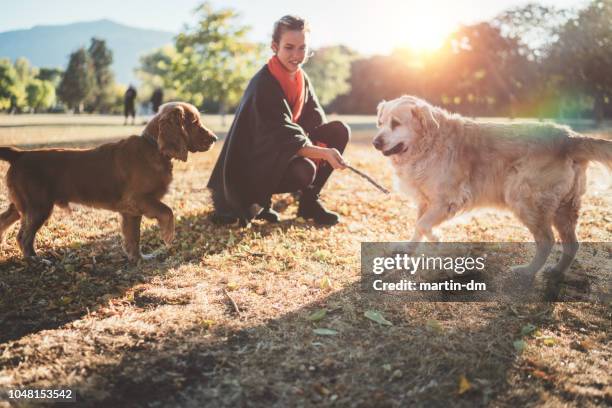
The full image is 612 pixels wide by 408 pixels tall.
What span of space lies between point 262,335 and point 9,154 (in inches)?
112

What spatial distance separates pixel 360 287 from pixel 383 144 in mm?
1563

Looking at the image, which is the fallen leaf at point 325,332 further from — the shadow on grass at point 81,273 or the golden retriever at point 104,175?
the golden retriever at point 104,175

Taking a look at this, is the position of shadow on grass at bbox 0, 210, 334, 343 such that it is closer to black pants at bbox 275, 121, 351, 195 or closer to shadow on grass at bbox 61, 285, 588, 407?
black pants at bbox 275, 121, 351, 195

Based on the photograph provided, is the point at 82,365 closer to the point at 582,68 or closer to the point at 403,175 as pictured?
the point at 403,175

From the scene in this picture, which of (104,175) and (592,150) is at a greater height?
(592,150)

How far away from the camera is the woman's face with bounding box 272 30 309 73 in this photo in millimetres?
5238

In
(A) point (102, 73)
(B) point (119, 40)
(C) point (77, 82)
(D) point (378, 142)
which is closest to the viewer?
(D) point (378, 142)

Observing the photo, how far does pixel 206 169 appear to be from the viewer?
11.0 metres

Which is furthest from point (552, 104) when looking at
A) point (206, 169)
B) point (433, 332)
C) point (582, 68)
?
point (433, 332)

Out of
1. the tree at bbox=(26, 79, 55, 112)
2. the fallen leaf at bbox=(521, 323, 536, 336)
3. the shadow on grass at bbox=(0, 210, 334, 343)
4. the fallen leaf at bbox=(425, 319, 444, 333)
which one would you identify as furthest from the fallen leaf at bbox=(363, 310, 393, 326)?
the tree at bbox=(26, 79, 55, 112)

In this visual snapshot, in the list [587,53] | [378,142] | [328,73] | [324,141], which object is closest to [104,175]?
[378,142]

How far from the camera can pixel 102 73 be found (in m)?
55.2

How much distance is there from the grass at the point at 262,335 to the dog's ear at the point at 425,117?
157 centimetres

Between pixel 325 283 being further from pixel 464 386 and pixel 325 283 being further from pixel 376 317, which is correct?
pixel 464 386
